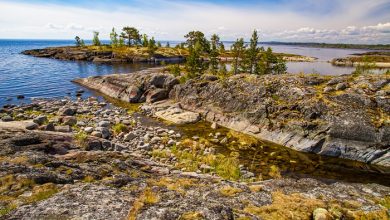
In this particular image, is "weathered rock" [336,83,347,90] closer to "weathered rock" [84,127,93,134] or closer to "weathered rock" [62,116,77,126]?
"weathered rock" [84,127,93,134]

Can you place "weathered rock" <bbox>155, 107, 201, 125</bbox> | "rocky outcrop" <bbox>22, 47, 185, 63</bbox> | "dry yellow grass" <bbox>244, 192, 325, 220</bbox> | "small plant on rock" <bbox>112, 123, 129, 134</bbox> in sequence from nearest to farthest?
"dry yellow grass" <bbox>244, 192, 325, 220</bbox> → "small plant on rock" <bbox>112, 123, 129, 134</bbox> → "weathered rock" <bbox>155, 107, 201, 125</bbox> → "rocky outcrop" <bbox>22, 47, 185, 63</bbox>

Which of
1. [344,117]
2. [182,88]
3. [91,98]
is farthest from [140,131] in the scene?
[344,117]

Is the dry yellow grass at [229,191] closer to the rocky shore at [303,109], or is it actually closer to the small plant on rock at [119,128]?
the rocky shore at [303,109]

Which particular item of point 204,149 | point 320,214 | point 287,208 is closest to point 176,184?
point 287,208

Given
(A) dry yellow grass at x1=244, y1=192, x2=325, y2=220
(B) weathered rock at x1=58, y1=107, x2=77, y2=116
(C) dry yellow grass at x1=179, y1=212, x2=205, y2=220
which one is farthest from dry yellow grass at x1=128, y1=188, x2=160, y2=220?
(B) weathered rock at x1=58, y1=107, x2=77, y2=116

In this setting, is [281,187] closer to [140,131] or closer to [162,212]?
[162,212]

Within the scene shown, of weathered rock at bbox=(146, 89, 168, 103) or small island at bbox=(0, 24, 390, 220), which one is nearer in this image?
small island at bbox=(0, 24, 390, 220)

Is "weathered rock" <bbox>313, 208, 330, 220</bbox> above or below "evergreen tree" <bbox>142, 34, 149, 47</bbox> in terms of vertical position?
below

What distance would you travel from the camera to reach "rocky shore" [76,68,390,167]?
31812 millimetres

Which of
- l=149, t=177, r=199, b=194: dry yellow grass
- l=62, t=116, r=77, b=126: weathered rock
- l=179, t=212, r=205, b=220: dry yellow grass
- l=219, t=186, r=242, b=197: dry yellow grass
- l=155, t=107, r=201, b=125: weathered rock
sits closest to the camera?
l=179, t=212, r=205, b=220: dry yellow grass

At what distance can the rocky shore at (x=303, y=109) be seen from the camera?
104 ft

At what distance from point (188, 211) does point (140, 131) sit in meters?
28.1

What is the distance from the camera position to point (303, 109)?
36.6 m

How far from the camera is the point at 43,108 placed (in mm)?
47188
